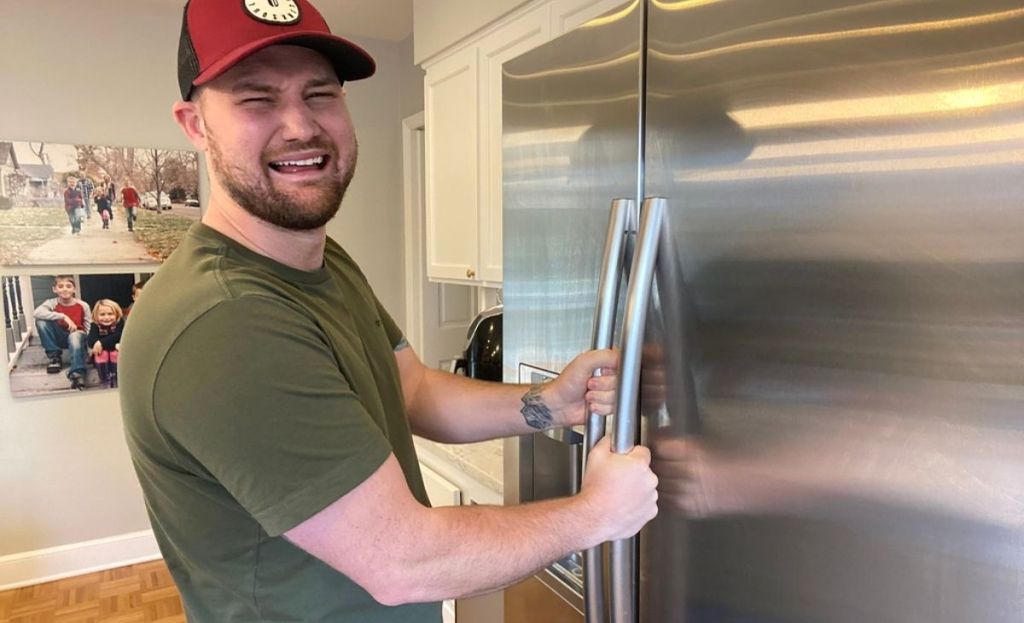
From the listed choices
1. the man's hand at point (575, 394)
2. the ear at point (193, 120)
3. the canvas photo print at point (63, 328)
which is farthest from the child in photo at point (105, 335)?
the man's hand at point (575, 394)

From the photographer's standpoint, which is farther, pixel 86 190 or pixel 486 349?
pixel 86 190

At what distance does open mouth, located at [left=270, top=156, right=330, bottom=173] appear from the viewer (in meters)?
0.93

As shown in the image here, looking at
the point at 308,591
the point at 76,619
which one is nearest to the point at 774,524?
the point at 308,591

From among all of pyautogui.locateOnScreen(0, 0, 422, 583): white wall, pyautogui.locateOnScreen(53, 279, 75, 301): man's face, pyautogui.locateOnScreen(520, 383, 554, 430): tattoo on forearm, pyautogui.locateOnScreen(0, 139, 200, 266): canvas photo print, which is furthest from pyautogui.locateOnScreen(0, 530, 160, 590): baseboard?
pyautogui.locateOnScreen(520, 383, 554, 430): tattoo on forearm

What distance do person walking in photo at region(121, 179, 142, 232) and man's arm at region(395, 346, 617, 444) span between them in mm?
2523

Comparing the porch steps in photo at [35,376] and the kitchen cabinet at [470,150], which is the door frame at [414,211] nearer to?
the kitchen cabinet at [470,150]

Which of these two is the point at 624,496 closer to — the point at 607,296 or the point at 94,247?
the point at 607,296

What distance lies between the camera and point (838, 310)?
61 centimetres

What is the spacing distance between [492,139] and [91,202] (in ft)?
7.29

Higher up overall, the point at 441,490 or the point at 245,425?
the point at 245,425

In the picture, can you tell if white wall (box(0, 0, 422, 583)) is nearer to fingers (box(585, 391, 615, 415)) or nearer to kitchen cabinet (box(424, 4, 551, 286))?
kitchen cabinet (box(424, 4, 551, 286))

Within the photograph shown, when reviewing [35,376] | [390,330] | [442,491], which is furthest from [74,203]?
[390,330]

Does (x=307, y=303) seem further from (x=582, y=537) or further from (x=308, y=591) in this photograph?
(x=582, y=537)

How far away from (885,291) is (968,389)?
0.10 metres
